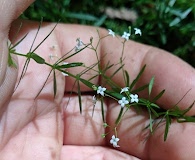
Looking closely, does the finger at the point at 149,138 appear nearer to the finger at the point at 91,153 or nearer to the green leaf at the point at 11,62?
the finger at the point at 91,153

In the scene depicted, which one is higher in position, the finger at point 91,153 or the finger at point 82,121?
the finger at point 82,121

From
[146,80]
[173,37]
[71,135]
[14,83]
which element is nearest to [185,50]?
[173,37]

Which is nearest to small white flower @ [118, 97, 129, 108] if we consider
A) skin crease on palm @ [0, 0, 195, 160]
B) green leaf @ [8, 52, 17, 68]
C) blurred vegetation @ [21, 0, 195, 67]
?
skin crease on palm @ [0, 0, 195, 160]

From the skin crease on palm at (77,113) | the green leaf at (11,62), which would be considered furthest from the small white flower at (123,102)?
the green leaf at (11,62)

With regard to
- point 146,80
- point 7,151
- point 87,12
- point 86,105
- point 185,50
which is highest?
point 87,12

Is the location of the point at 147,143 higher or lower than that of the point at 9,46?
lower

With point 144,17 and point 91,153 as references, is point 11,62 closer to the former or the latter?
point 91,153

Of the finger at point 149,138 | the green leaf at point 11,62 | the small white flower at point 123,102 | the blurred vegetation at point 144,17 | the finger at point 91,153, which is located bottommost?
the finger at point 91,153

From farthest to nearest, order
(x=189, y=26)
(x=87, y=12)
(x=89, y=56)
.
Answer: (x=87, y=12), (x=189, y=26), (x=89, y=56)

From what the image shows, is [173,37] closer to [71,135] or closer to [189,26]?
[189,26]
